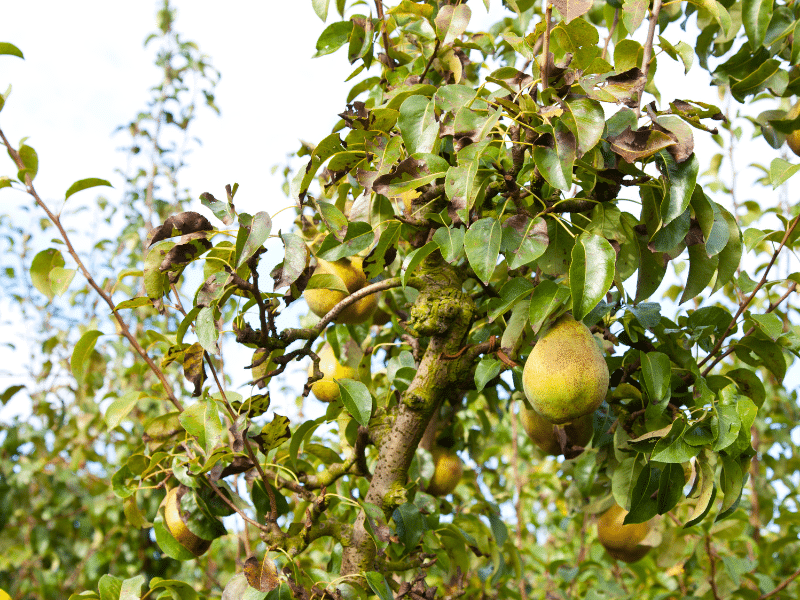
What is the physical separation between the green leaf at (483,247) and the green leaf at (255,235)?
293 millimetres

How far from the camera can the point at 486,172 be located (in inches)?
39.1

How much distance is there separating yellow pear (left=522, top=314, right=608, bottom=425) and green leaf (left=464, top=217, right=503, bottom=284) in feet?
0.66

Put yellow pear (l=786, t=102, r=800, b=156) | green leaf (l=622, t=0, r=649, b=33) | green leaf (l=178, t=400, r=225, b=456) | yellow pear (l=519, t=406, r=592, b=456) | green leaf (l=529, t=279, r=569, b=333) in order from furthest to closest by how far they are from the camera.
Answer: yellow pear (l=786, t=102, r=800, b=156) → yellow pear (l=519, t=406, r=592, b=456) → green leaf (l=622, t=0, r=649, b=33) → green leaf (l=178, t=400, r=225, b=456) → green leaf (l=529, t=279, r=569, b=333)

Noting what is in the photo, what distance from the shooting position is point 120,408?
1.31 metres

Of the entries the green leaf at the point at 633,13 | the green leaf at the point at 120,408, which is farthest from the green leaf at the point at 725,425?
the green leaf at the point at 120,408

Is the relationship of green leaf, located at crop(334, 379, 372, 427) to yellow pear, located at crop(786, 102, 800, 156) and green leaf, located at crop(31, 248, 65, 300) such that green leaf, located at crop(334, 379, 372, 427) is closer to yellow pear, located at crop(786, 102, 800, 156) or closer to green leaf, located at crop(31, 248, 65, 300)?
green leaf, located at crop(31, 248, 65, 300)

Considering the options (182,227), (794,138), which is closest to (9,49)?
(182,227)

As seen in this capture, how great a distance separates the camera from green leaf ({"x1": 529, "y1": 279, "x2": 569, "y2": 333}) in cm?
96

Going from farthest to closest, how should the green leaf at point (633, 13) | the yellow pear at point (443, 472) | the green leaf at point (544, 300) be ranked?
the yellow pear at point (443, 472) < the green leaf at point (633, 13) < the green leaf at point (544, 300)

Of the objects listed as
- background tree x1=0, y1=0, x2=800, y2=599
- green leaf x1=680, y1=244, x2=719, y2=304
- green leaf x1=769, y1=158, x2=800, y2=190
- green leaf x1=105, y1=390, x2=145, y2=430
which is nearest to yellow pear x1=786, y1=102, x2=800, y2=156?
background tree x1=0, y1=0, x2=800, y2=599

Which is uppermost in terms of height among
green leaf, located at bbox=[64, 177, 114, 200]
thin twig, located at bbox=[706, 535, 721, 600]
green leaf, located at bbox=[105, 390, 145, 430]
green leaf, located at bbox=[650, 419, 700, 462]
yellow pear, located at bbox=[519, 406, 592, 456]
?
green leaf, located at bbox=[64, 177, 114, 200]

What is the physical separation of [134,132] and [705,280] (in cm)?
343

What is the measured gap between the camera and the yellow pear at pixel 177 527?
49.4 inches

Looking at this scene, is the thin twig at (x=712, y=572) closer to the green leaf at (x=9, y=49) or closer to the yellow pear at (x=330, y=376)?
the yellow pear at (x=330, y=376)
